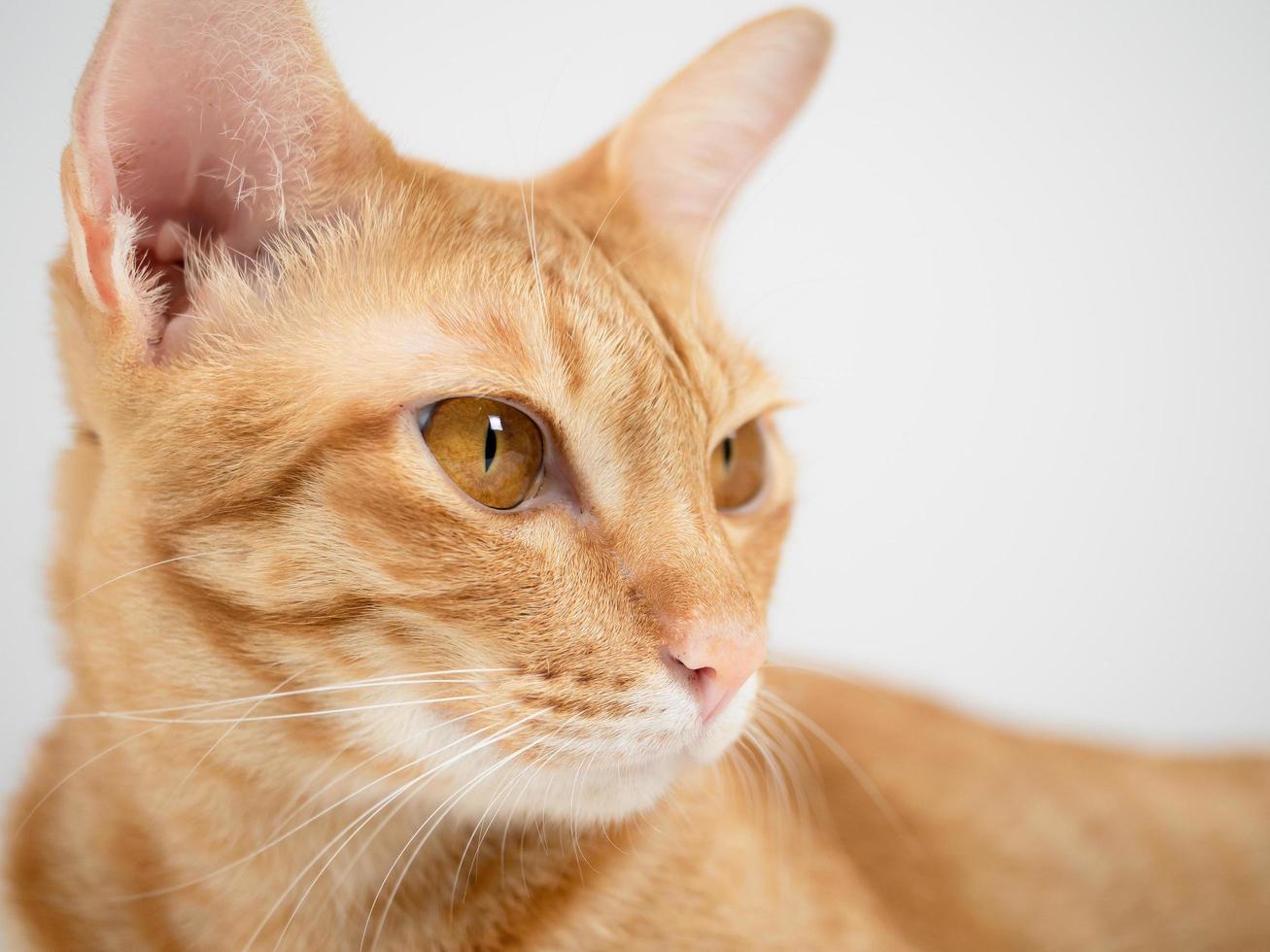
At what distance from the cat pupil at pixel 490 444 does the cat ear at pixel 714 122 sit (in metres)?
0.56

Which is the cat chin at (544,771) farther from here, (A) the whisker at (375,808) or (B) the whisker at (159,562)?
(B) the whisker at (159,562)

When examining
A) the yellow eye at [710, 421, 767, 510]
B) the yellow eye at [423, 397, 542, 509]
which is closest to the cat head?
the yellow eye at [423, 397, 542, 509]

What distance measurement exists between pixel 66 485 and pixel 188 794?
13.5 inches

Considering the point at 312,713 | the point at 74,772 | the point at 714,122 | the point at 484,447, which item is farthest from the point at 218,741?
the point at 714,122

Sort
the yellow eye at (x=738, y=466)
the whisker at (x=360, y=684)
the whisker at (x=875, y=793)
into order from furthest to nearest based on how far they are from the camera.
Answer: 1. the whisker at (x=875, y=793)
2. the yellow eye at (x=738, y=466)
3. the whisker at (x=360, y=684)

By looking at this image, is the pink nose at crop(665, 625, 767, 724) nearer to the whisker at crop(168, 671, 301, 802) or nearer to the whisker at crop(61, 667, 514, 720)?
the whisker at crop(61, 667, 514, 720)

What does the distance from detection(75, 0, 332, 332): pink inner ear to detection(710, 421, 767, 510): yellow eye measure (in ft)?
1.87

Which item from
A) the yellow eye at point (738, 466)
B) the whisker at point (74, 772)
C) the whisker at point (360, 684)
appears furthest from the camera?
the yellow eye at point (738, 466)

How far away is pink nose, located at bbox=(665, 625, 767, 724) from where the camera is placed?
3.19 ft

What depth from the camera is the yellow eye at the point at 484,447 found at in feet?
3.23

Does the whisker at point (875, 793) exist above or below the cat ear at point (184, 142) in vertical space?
below

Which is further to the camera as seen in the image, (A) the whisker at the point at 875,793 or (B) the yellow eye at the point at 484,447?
(A) the whisker at the point at 875,793

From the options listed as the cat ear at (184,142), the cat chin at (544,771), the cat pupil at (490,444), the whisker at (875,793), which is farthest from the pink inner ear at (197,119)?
the whisker at (875,793)

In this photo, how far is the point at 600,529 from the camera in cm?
104
